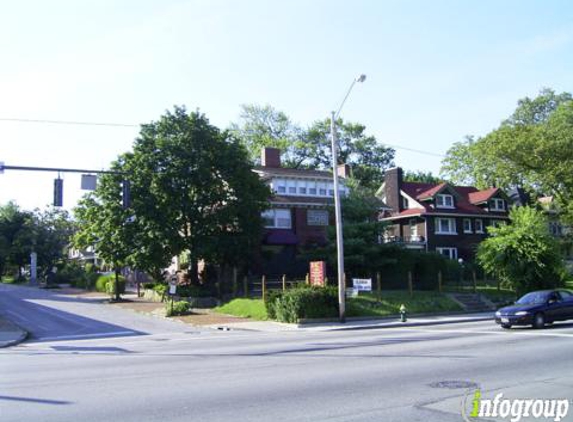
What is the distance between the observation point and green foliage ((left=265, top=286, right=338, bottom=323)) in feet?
92.1

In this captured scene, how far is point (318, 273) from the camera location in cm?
2995

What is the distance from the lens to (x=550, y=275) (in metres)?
36.5

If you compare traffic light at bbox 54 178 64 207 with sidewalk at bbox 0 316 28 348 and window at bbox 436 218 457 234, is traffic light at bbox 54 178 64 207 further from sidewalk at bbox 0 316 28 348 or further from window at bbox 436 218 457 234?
window at bbox 436 218 457 234

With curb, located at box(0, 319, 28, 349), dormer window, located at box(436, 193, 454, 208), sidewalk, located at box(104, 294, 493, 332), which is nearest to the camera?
curb, located at box(0, 319, 28, 349)

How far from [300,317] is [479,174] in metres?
47.3

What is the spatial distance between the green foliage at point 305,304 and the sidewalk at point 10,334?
11983 millimetres

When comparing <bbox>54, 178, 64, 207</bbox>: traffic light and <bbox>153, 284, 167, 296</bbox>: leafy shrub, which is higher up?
<bbox>54, 178, 64, 207</bbox>: traffic light

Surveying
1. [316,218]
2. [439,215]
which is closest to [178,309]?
[316,218]

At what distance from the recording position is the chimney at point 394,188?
57.0 m

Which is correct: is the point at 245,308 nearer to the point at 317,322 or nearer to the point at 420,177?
the point at 317,322

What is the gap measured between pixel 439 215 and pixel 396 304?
25.7m

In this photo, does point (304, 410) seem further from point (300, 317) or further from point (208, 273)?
point (208, 273)

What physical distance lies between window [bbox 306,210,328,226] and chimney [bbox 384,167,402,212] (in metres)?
14.1

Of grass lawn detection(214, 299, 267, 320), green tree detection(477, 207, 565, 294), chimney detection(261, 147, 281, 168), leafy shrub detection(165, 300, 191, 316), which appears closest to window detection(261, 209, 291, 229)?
chimney detection(261, 147, 281, 168)
